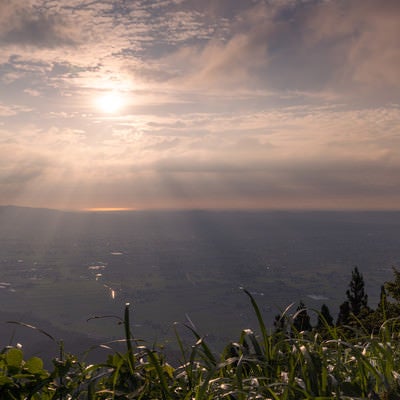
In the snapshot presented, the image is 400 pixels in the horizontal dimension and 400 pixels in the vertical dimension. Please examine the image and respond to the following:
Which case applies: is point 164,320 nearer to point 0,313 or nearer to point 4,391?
point 0,313

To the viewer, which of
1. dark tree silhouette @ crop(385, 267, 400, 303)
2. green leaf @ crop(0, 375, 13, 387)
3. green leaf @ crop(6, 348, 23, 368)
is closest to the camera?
green leaf @ crop(0, 375, 13, 387)

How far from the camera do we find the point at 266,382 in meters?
2.79

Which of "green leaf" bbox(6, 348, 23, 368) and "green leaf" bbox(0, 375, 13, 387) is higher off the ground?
"green leaf" bbox(6, 348, 23, 368)

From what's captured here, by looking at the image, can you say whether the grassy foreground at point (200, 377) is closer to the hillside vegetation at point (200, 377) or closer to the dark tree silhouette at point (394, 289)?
the hillside vegetation at point (200, 377)

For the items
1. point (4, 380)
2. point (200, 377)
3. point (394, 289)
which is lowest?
point (394, 289)

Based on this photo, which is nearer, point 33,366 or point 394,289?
point 33,366

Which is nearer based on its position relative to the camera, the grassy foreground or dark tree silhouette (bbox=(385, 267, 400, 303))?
the grassy foreground

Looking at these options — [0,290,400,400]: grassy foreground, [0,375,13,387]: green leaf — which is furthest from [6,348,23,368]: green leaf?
[0,375,13,387]: green leaf

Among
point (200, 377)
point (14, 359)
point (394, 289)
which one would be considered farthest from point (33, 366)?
point (394, 289)

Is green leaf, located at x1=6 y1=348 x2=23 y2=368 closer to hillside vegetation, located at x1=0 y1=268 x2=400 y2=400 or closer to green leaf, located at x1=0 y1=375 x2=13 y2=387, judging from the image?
hillside vegetation, located at x1=0 y1=268 x2=400 y2=400

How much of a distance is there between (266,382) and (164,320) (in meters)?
152

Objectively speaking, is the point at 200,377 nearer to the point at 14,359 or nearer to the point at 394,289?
the point at 14,359

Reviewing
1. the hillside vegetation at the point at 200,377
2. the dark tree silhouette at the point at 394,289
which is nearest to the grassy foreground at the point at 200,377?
the hillside vegetation at the point at 200,377

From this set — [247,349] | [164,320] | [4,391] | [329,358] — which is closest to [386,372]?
[329,358]
